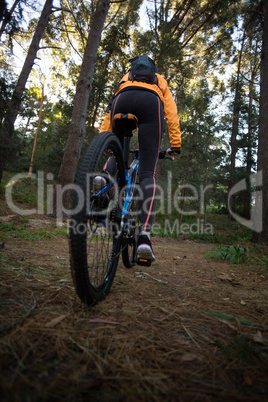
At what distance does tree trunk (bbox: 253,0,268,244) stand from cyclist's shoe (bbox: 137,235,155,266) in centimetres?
590

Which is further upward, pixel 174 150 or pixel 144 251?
pixel 174 150

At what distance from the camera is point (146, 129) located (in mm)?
1822

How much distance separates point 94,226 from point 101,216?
0.37 ft

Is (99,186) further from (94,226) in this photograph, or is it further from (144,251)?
(144,251)

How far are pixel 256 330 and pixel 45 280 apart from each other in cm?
136

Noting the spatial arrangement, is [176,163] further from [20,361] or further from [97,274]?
[20,361]

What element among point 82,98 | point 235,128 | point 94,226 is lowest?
point 94,226

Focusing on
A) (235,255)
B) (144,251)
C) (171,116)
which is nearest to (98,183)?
(144,251)

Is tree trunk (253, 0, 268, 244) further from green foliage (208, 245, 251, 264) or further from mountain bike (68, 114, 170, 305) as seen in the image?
mountain bike (68, 114, 170, 305)

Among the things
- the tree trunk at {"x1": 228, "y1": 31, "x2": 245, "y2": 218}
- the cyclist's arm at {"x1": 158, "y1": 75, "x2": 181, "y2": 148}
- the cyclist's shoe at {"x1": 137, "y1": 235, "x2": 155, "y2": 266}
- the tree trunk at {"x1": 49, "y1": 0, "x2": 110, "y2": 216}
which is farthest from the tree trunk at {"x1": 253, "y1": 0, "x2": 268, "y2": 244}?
the tree trunk at {"x1": 228, "y1": 31, "x2": 245, "y2": 218}

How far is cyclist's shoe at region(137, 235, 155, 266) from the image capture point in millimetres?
1666

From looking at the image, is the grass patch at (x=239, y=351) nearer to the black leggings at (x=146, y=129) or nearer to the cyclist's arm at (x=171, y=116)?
the black leggings at (x=146, y=129)

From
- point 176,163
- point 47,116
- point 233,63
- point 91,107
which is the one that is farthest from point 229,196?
point 47,116

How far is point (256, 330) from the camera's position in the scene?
119 centimetres
